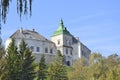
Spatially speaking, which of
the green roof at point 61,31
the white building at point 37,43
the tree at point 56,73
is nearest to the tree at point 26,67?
the tree at point 56,73

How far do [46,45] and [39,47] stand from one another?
3.32m

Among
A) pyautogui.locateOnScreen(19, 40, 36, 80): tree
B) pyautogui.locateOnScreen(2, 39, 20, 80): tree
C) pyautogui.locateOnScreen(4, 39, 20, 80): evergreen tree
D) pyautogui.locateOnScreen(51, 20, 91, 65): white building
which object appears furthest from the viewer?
pyautogui.locateOnScreen(51, 20, 91, 65): white building

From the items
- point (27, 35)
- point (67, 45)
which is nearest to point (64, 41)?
point (67, 45)

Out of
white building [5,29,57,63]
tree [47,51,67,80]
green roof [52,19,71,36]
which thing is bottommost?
tree [47,51,67,80]

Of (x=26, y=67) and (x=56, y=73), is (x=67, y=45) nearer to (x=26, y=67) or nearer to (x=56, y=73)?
(x=56, y=73)

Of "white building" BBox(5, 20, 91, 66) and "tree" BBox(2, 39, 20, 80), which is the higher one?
"white building" BBox(5, 20, 91, 66)

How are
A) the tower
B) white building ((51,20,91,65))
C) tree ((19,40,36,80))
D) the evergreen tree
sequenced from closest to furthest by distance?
the evergreen tree, tree ((19,40,36,80)), the tower, white building ((51,20,91,65))

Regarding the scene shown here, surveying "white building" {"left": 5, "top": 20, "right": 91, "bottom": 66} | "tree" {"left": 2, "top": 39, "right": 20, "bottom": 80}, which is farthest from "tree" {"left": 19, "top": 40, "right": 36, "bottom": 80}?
"white building" {"left": 5, "top": 20, "right": 91, "bottom": 66}

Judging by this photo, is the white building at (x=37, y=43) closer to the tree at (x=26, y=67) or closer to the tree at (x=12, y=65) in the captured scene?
the tree at (x=26, y=67)

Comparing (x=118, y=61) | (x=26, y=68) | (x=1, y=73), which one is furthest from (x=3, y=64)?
(x=118, y=61)

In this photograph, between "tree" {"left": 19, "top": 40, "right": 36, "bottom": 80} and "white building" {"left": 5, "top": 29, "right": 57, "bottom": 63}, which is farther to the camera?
"white building" {"left": 5, "top": 29, "right": 57, "bottom": 63}

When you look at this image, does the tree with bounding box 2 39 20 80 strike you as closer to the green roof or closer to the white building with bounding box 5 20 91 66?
the white building with bounding box 5 20 91 66

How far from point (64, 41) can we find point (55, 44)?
12.5ft

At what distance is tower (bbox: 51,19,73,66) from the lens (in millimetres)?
134875
